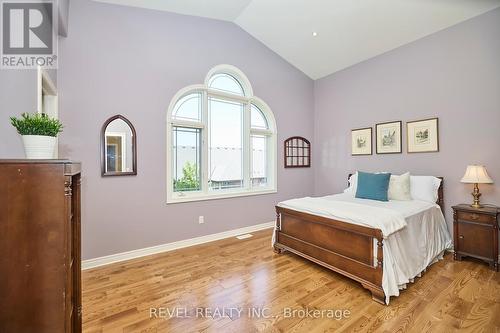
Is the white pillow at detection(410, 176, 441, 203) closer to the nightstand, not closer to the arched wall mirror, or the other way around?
the nightstand

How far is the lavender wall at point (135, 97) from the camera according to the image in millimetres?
2848

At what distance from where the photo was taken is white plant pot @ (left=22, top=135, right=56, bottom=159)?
1377 millimetres

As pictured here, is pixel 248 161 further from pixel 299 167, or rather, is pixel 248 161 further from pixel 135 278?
pixel 135 278

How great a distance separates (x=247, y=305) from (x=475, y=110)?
3.74 m

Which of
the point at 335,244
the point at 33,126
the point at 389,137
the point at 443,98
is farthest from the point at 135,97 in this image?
the point at 443,98

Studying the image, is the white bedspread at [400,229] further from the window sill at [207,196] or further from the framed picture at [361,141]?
the framed picture at [361,141]

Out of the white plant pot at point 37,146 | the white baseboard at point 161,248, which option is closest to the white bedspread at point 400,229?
the white baseboard at point 161,248

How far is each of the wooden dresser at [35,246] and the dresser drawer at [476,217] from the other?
3.97 m

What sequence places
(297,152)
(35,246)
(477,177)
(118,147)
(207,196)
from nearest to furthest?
(35,246), (477,177), (118,147), (207,196), (297,152)

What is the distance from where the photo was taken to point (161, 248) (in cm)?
337

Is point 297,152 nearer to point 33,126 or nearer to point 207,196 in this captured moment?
point 207,196

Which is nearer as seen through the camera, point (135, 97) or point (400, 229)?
point (400, 229)

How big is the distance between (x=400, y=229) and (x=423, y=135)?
2.00 m

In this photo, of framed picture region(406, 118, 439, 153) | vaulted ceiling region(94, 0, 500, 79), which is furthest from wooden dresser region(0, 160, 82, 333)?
framed picture region(406, 118, 439, 153)
